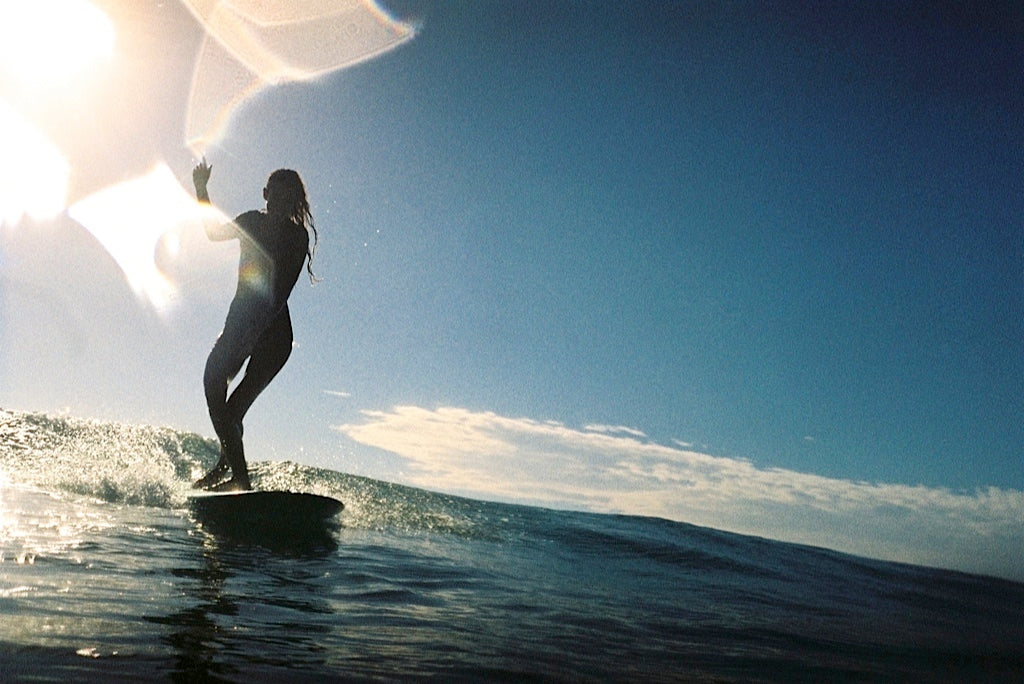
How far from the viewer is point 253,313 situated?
715cm

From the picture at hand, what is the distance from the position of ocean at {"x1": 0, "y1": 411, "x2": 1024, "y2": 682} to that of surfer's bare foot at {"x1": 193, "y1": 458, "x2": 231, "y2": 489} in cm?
18

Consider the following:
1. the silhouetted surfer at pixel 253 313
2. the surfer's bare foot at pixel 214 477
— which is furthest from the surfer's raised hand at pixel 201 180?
the surfer's bare foot at pixel 214 477

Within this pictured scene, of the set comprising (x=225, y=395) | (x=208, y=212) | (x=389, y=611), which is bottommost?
(x=389, y=611)

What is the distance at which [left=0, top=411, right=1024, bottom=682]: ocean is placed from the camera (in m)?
2.57

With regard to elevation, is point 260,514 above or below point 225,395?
below

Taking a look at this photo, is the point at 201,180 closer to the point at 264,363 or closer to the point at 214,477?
the point at 264,363

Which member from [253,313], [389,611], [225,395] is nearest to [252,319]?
[253,313]

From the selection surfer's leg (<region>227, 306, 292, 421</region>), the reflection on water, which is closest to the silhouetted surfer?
surfer's leg (<region>227, 306, 292, 421</region>)

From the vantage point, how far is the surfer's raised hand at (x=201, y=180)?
7117 mm

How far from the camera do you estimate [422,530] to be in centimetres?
877

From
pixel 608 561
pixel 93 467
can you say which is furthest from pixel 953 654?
pixel 93 467

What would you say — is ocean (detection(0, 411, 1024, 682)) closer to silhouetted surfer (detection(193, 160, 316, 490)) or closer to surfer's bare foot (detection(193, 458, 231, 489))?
surfer's bare foot (detection(193, 458, 231, 489))

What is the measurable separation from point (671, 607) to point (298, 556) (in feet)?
10.2

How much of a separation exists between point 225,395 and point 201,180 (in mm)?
2429
